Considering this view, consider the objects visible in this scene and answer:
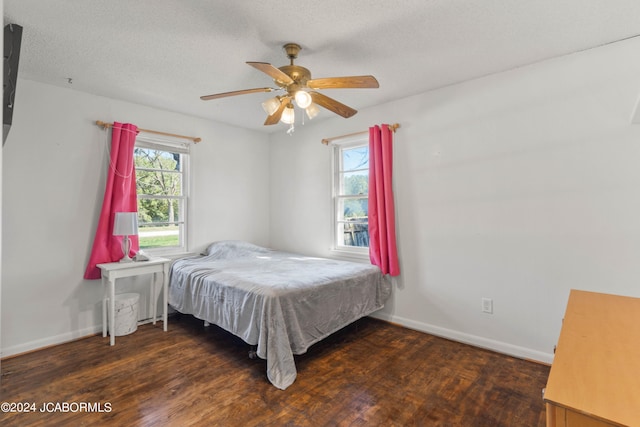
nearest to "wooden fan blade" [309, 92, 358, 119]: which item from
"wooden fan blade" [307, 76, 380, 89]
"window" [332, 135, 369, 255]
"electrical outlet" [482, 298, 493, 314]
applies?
"wooden fan blade" [307, 76, 380, 89]

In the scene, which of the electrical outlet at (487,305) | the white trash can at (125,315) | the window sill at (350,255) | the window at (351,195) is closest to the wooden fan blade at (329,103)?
the window at (351,195)

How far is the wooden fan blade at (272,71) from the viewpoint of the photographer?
5.81 feet

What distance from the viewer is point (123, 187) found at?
10.1 feet

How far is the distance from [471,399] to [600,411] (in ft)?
4.85

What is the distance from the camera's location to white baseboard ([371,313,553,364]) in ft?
8.00

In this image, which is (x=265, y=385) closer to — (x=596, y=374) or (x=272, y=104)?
(x=596, y=374)

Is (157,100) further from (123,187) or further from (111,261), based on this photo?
(111,261)

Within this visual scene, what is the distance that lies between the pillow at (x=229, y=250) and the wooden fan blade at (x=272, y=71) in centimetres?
231

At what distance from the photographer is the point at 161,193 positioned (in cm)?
359

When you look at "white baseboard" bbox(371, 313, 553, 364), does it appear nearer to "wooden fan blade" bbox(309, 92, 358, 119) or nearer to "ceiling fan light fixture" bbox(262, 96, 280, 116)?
"wooden fan blade" bbox(309, 92, 358, 119)

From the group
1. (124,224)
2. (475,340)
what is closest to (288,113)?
(124,224)

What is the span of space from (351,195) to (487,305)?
6.06 ft

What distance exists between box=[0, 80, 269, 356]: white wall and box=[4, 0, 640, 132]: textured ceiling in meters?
0.28

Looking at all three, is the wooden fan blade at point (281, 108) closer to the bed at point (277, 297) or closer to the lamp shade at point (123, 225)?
the bed at point (277, 297)
